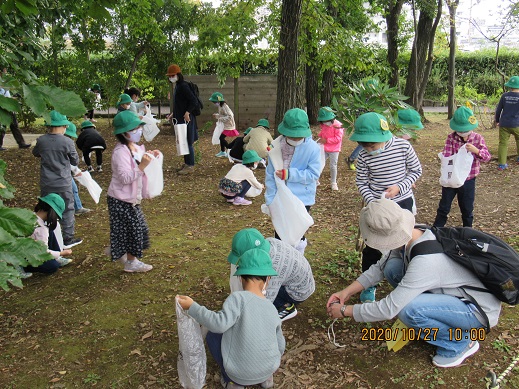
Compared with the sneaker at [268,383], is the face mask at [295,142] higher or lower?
higher

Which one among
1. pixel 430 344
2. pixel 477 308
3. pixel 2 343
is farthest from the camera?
pixel 2 343

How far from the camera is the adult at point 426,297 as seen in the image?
272 centimetres

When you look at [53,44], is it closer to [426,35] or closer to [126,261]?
[126,261]

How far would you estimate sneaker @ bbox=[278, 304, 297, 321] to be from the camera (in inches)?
135

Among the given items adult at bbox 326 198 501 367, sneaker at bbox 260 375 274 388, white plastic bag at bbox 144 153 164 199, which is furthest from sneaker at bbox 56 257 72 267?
adult at bbox 326 198 501 367

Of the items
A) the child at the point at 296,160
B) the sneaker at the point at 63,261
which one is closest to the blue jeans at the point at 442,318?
the child at the point at 296,160

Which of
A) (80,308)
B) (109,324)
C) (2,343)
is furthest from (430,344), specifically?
(2,343)

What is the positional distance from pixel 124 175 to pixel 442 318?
Answer: 2.73 m

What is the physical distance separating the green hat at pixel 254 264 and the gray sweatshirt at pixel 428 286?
683 mm

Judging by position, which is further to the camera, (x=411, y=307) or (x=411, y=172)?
(x=411, y=172)

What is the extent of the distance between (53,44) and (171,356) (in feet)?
33.0

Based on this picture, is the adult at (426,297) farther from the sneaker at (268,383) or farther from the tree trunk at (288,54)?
the tree trunk at (288,54)

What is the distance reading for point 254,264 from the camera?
2.56 meters

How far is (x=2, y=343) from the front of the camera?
11.1ft
